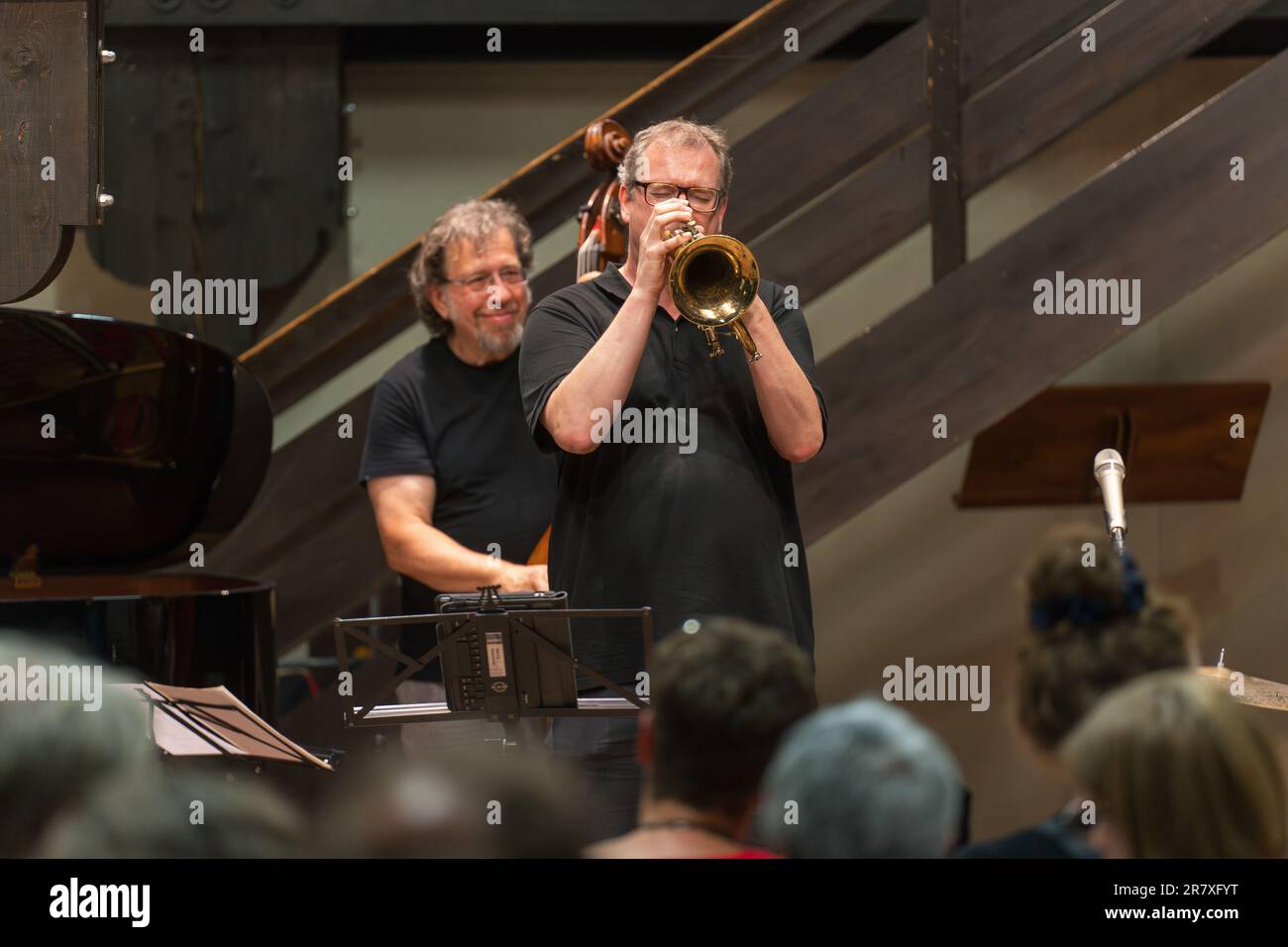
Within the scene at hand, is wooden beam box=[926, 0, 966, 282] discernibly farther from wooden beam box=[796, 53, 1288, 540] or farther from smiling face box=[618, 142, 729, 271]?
smiling face box=[618, 142, 729, 271]

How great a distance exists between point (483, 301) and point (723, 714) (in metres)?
2.14

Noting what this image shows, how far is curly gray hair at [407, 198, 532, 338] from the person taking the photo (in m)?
3.64

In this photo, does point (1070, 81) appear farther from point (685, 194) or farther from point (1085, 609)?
point (1085, 609)

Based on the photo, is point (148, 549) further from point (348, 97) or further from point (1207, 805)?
point (1207, 805)

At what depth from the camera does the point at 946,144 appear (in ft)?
13.5

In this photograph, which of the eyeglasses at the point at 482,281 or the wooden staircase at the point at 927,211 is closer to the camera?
the eyeglasses at the point at 482,281

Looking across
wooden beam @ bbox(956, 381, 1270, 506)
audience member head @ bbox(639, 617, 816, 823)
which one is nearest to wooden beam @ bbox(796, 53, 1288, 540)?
wooden beam @ bbox(956, 381, 1270, 506)

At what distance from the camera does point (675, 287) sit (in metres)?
2.61

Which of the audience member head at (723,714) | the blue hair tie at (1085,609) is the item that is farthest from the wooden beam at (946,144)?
the audience member head at (723,714)

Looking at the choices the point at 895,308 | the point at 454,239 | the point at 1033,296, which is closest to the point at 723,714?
the point at 454,239

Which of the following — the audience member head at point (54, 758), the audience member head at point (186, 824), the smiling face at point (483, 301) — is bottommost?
the audience member head at point (186, 824)

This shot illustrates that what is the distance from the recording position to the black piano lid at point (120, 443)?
157 inches

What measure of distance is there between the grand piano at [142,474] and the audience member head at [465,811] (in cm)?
239

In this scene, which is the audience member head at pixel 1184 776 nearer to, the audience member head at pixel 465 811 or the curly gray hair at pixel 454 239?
the audience member head at pixel 465 811
